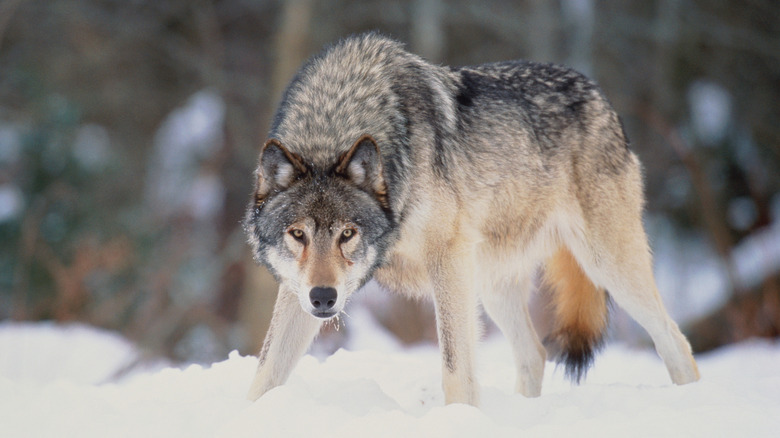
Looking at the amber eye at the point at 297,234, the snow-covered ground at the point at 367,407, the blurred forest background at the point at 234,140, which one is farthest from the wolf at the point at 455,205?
the blurred forest background at the point at 234,140

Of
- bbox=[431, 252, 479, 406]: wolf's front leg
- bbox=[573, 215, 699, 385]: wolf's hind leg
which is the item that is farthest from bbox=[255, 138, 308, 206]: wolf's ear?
bbox=[573, 215, 699, 385]: wolf's hind leg

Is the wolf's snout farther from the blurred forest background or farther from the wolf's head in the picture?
the blurred forest background

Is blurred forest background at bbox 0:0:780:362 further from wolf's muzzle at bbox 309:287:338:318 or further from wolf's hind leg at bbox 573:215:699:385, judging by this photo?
wolf's muzzle at bbox 309:287:338:318

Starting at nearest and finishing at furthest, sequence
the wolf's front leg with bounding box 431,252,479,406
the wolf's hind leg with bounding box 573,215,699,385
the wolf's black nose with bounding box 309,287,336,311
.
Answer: the wolf's black nose with bounding box 309,287,336,311, the wolf's front leg with bounding box 431,252,479,406, the wolf's hind leg with bounding box 573,215,699,385

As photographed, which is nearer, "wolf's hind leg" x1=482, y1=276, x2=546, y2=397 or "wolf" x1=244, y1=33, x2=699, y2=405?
"wolf" x1=244, y1=33, x2=699, y2=405

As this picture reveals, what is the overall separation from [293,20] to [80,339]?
3.89m

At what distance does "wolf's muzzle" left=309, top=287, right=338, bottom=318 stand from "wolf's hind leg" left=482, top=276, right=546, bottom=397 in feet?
5.00

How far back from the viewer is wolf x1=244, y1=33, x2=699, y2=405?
3.08 metres

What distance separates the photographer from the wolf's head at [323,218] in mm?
2951

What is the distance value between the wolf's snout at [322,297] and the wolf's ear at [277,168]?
50 cm

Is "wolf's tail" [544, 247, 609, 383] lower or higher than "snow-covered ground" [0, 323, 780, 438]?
lower

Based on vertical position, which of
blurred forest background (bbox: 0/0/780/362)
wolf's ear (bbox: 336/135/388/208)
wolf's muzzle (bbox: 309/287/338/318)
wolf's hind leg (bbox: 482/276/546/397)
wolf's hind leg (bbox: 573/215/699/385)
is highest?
wolf's ear (bbox: 336/135/388/208)

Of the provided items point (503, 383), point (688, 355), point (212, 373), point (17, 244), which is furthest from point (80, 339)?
point (688, 355)

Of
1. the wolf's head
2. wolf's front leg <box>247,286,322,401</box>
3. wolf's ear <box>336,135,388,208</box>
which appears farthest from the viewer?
wolf's front leg <box>247,286,322,401</box>
